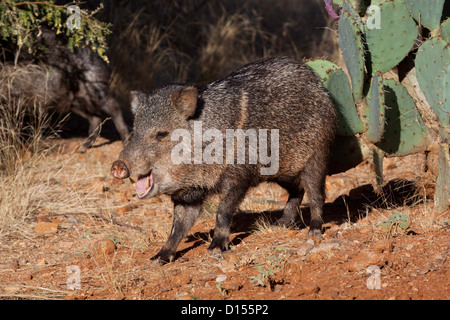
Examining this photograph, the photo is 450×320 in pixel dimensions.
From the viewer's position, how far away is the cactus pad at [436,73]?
11.4 feet

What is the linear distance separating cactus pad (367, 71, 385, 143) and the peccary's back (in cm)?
24

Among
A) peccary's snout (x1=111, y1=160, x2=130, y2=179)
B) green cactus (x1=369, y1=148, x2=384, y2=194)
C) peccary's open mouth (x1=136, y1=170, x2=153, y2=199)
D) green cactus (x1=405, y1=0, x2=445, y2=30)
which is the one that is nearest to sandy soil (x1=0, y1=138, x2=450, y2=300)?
green cactus (x1=369, y1=148, x2=384, y2=194)

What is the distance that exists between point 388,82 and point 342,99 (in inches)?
12.3

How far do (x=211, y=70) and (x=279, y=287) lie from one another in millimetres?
5395

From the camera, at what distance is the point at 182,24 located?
916cm

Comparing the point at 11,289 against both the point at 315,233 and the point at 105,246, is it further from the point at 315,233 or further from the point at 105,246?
the point at 315,233

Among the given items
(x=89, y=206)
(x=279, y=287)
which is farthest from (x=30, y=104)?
(x=279, y=287)

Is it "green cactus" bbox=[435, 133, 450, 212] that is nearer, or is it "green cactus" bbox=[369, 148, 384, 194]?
"green cactus" bbox=[435, 133, 450, 212]

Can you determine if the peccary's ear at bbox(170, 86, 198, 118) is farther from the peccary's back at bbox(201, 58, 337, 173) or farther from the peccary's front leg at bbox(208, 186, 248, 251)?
the peccary's front leg at bbox(208, 186, 248, 251)

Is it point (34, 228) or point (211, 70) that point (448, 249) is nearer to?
point (34, 228)

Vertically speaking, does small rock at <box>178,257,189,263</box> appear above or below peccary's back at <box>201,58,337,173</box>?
below

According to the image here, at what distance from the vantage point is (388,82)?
3.96 meters

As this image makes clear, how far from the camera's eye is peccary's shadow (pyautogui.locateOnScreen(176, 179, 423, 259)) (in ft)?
13.5

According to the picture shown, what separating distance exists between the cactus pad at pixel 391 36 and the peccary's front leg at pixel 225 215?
1.24 m
